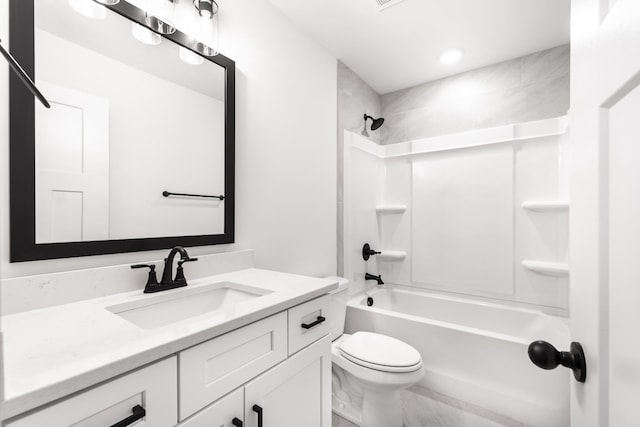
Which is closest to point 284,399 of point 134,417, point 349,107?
point 134,417

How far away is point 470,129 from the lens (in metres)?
2.39

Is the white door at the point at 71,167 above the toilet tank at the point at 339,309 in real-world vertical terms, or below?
above

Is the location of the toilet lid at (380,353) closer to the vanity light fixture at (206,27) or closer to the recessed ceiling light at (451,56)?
the vanity light fixture at (206,27)

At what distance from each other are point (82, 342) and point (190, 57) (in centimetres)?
117

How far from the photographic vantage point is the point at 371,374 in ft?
4.66

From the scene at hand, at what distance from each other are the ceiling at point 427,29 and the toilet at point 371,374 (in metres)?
1.71

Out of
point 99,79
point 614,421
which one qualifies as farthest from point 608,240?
point 99,79

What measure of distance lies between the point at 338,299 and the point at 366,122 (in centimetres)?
163

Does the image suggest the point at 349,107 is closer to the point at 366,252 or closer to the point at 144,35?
the point at 366,252

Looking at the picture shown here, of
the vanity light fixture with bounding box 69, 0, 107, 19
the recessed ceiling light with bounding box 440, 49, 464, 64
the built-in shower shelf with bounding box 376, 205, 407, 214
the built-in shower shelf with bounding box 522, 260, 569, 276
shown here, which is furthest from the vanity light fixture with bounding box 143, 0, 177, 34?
the built-in shower shelf with bounding box 522, 260, 569, 276

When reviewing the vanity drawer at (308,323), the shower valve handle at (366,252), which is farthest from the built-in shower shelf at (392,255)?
the vanity drawer at (308,323)

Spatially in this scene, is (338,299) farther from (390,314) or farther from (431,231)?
(431,231)

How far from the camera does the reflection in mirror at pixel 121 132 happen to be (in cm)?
89

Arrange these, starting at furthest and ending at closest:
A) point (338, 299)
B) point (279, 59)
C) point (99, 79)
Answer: point (338, 299) < point (279, 59) < point (99, 79)
